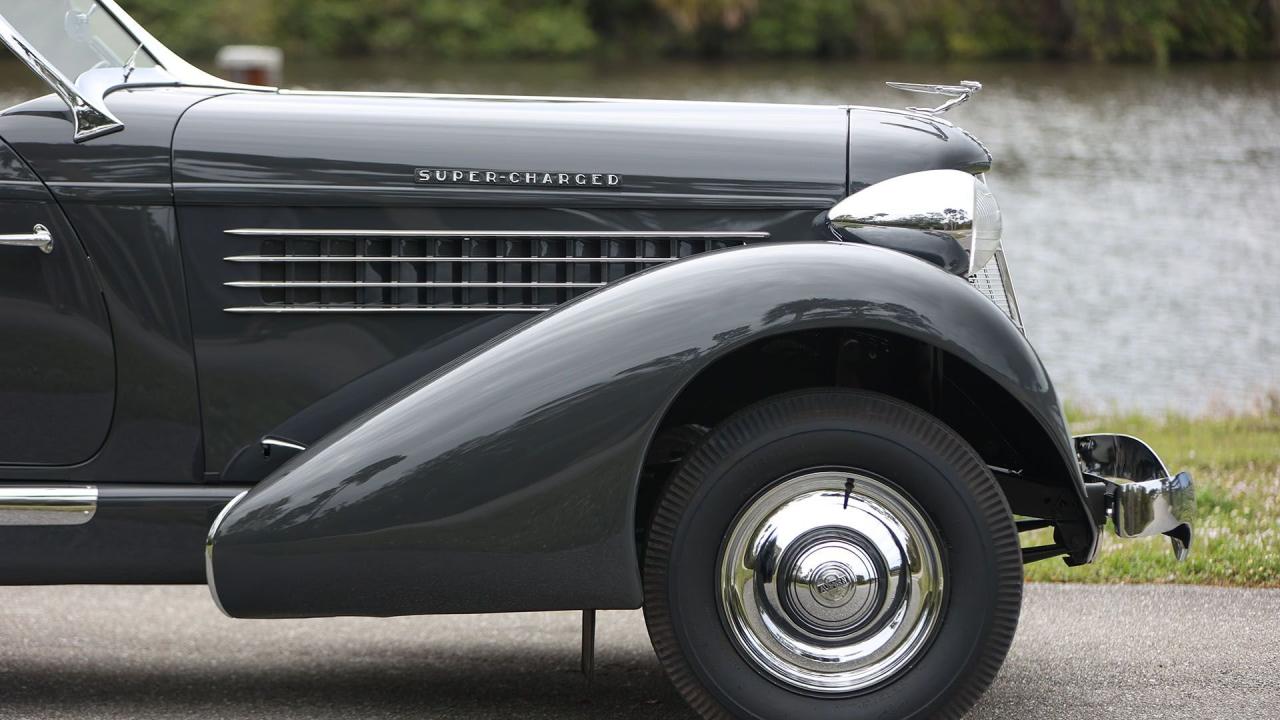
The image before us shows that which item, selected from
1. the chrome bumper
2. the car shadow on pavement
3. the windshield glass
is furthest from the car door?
the chrome bumper

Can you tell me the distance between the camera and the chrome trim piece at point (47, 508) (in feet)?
10.1

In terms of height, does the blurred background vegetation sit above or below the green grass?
below

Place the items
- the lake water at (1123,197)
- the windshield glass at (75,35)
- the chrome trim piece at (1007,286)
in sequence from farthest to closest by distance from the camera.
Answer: the lake water at (1123,197)
the chrome trim piece at (1007,286)
the windshield glass at (75,35)

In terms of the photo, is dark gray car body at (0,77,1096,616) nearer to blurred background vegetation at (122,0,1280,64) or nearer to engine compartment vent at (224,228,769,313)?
engine compartment vent at (224,228,769,313)

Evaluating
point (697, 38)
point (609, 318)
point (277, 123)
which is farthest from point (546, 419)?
point (697, 38)

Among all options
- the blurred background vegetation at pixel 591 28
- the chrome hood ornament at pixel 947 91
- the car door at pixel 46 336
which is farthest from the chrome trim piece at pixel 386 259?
the blurred background vegetation at pixel 591 28

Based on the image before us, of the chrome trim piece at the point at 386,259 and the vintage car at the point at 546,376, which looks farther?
the chrome trim piece at the point at 386,259

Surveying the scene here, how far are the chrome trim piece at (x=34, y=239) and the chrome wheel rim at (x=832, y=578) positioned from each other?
5.52 feet

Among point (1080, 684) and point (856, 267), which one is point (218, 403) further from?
point (1080, 684)

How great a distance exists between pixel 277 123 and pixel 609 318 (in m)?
0.99

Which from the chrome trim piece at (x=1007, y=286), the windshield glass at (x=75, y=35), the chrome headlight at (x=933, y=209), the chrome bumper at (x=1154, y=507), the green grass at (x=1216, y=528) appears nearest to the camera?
the chrome bumper at (x=1154, y=507)

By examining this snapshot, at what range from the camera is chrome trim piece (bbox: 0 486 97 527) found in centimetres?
308

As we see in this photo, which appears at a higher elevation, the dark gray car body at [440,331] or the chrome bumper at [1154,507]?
the dark gray car body at [440,331]

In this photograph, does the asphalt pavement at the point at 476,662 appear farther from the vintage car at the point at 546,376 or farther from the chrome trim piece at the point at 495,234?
the chrome trim piece at the point at 495,234
